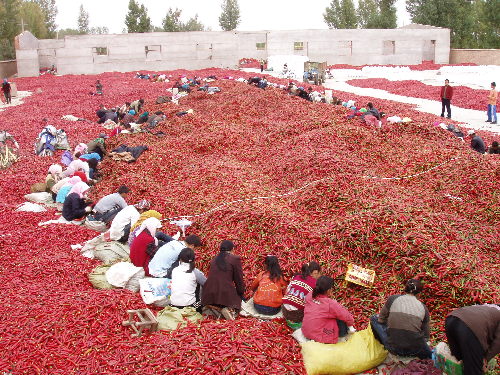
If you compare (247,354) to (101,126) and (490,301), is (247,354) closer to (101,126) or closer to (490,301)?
(490,301)

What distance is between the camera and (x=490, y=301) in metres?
6.42

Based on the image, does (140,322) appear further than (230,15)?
No

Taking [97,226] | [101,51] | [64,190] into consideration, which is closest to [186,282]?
[97,226]

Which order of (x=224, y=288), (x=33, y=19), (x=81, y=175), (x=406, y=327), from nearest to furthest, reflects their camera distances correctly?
1. (x=406, y=327)
2. (x=224, y=288)
3. (x=81, y=175)
4. (x=33, y=19)

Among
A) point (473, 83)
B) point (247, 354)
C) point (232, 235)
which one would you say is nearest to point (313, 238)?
point (232, 235)

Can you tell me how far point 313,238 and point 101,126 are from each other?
16259 millimetres

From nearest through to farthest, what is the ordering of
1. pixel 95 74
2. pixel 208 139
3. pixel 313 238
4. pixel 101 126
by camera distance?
pixel 313 238
pixel 208 139
pixel 101 126
pixel 95 74

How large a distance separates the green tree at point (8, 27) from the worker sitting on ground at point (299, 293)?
64278 mm

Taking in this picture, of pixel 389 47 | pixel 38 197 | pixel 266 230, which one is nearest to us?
pixel 266 230

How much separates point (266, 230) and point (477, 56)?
47.6 metres

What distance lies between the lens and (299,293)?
6574 millimetres

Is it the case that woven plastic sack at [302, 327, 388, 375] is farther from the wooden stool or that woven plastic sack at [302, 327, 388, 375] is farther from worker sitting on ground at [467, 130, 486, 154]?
worker sitting on ground at [467, 130, 486, 154]

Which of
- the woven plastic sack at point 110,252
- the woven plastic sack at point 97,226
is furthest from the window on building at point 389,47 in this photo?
the woven plastic sack at point 110,252

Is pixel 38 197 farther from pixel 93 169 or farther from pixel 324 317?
pixel 324 317
